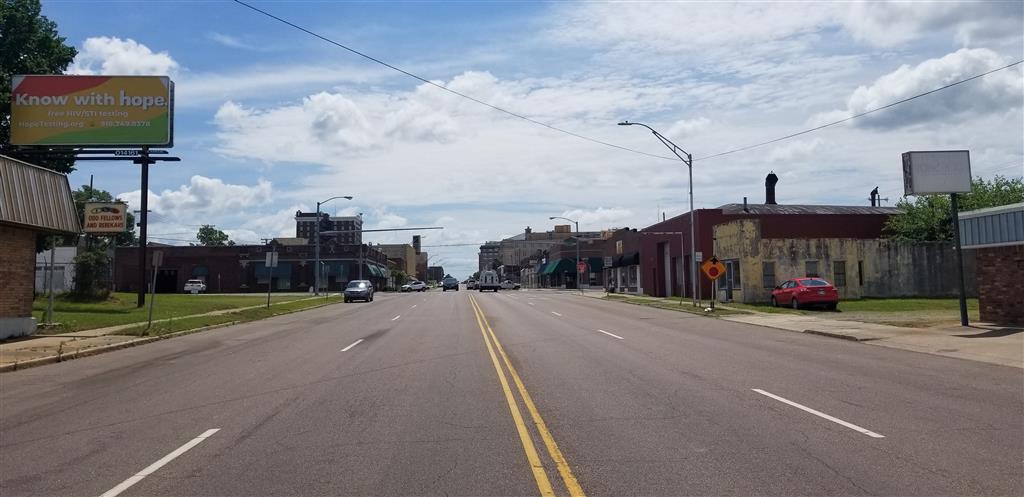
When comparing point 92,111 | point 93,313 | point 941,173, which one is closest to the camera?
point 941,173

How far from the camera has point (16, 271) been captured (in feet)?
70.3

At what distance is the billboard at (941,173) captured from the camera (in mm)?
25141

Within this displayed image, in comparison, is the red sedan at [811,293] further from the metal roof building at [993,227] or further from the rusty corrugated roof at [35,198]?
the rusty corrugated roof at [35,198]

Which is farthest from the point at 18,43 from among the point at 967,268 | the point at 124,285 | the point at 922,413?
the point at 124,285

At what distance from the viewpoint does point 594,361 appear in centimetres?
1527

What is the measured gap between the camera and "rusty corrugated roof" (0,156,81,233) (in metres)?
19.8

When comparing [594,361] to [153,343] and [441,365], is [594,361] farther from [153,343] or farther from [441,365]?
[153,343]

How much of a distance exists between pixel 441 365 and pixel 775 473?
897 cm

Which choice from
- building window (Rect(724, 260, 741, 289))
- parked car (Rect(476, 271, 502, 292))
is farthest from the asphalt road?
parked car (Rect(476, 271, 502, 292))

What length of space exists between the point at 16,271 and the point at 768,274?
3435 centimetres

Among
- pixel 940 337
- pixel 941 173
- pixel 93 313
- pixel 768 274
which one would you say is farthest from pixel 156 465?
pixel 768 274

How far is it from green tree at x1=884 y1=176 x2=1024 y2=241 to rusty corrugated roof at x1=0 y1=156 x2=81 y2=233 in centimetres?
4418

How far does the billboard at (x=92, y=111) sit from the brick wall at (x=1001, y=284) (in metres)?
34.0

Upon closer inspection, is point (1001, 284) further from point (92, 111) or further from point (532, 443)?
point (92, 111)
